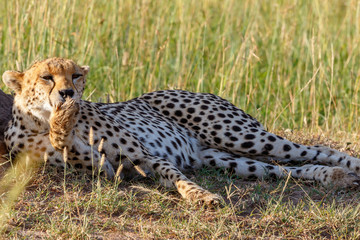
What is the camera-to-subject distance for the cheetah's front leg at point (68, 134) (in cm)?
255

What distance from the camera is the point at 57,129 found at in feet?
8.64

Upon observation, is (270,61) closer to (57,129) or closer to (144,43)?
(144,43)

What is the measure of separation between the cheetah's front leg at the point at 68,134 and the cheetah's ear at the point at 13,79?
0.45m

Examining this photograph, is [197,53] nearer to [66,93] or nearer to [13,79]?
[13,79]

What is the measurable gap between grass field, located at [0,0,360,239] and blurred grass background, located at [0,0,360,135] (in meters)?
0.02

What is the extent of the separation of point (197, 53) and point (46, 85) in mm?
2784

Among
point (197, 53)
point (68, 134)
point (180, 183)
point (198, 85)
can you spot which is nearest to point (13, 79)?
point (68, 134)

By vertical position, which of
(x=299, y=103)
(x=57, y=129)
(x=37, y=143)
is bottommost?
(x=299, y=103)

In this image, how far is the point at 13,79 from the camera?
305cm

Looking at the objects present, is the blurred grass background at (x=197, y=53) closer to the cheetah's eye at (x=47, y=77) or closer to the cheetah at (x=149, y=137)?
the cheetah at (x=149, y=137)

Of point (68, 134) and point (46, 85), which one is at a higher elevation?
point (46, 85)

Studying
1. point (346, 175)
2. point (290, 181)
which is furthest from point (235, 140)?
point (346, 175)

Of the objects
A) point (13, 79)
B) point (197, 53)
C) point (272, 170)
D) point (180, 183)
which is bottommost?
point (272, 170)

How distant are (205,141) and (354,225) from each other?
59.3 inches
